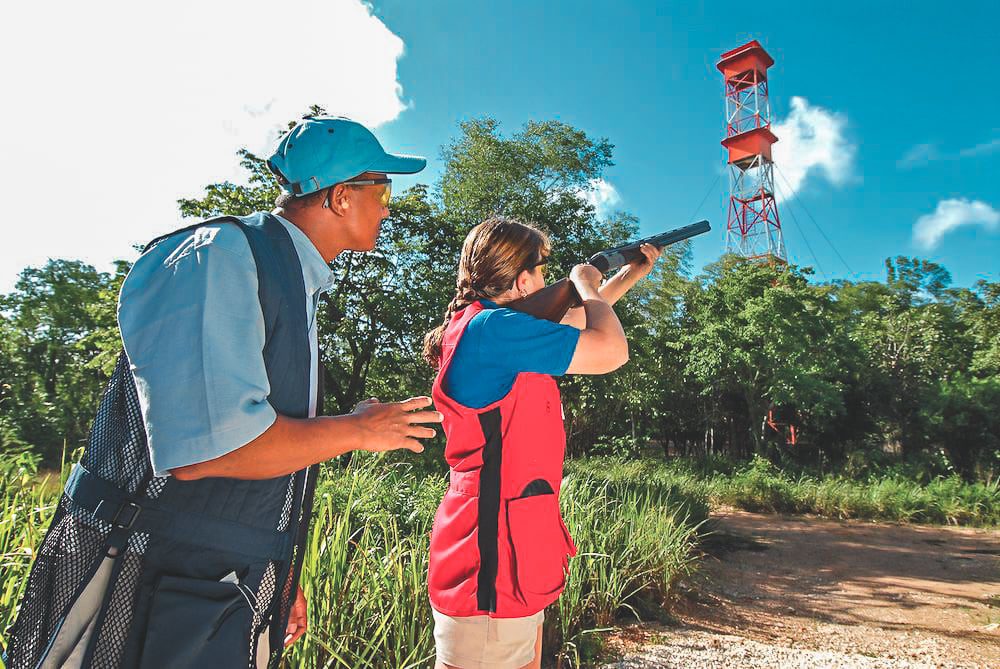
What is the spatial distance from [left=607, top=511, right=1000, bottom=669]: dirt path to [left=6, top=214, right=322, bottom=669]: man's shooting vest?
9.82 feet

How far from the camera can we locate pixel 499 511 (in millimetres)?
1676

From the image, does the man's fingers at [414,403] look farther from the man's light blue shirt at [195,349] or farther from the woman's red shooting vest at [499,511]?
the woman's red shooting vest at [499,511]

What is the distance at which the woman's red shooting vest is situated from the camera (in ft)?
5.39

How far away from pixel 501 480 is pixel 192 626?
3.03ft

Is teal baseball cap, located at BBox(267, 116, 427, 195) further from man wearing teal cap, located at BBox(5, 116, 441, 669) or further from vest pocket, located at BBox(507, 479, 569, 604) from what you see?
vest pocket, located at BBox(507, 479, 569, 604)

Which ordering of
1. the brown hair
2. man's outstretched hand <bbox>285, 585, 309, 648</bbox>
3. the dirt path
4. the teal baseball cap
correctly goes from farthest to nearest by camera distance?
the dirt path → the brown hair → man's outstretched hand <bbox>285, 585, 309, 648</bbox> → the teal baseball cap

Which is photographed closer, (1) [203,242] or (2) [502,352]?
(1) [203,242]

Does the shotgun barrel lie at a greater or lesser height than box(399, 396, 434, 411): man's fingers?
greater

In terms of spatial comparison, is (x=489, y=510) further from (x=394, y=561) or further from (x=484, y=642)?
(x=394, y=561)

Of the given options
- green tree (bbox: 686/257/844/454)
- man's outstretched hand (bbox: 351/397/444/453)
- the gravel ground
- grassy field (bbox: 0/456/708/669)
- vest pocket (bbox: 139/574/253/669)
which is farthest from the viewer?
green tree (bbox: 686/257/844/454)

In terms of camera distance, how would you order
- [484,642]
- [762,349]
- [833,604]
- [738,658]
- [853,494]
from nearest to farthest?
1. [484,642]
2. [738,658]
3. [833,604]
4. [853,494]
5. [762,349]

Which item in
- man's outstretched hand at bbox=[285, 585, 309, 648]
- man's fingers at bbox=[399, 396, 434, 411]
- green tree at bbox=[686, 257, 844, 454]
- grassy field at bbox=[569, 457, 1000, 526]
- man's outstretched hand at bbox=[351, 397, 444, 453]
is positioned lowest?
grassy field at bbox=[569, 457, 1000, 526]

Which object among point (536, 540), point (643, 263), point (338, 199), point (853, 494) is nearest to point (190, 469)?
point (338, 199)

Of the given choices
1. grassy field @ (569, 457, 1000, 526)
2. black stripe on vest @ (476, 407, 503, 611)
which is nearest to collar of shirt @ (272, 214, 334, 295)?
black stripe on vest @ (476, 407, 503, 611)
